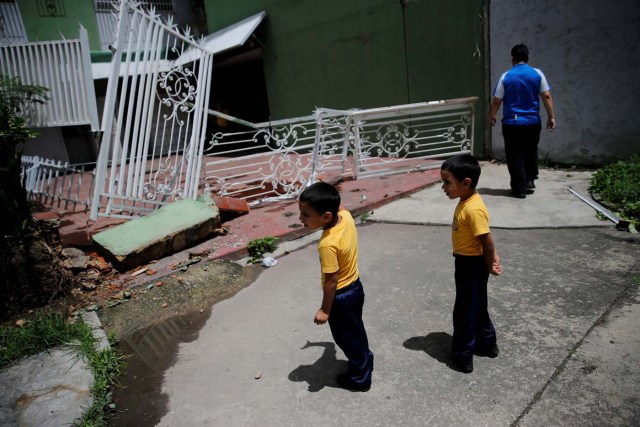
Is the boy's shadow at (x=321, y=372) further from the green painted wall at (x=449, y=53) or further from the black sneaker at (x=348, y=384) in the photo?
the green painted wall at (x=449, y=53)

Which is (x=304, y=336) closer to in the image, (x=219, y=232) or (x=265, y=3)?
(x=219, y=232)

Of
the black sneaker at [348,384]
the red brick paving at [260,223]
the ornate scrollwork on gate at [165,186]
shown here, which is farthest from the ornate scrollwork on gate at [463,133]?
the black sneaker at [348,384]

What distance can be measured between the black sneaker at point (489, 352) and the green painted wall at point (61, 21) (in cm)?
1534

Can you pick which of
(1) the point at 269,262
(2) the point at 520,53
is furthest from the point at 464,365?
(2) the point at 520,53

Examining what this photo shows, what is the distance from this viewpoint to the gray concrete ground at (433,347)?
2092 millimetres

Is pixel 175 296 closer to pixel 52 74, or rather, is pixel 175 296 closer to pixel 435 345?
pixel 435 345

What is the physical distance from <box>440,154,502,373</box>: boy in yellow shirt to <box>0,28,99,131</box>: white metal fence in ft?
21.5

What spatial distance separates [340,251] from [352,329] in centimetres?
47

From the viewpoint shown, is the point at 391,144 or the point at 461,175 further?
the point at 391,144

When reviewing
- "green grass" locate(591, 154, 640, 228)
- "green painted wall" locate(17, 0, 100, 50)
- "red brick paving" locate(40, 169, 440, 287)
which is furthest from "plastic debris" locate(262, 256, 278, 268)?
"green painted wall" locate(17, 0, 100, 50)

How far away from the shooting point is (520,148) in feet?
16.3

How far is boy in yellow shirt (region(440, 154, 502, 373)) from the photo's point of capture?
2148 millimetres

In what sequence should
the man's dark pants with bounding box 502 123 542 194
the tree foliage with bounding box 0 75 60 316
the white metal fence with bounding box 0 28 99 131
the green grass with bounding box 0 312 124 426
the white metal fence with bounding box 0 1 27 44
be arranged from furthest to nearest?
the white metal fence with bounding box 0 1 27 44
the white metal fence with bounding box 0 28 99 131
the man's dark pants with bounding box 502 123 542 194
the tree foliage with bounding box 0 75 60 316
the green grass with bounding box 0 312 124 426

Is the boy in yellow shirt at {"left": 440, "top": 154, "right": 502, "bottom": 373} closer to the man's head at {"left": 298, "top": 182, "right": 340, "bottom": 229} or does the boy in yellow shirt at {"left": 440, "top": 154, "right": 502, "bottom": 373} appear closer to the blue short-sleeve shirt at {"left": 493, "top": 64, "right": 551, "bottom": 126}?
the man's head at {"left": 298, "top": 182, "right": 340, "bottom": 229}
